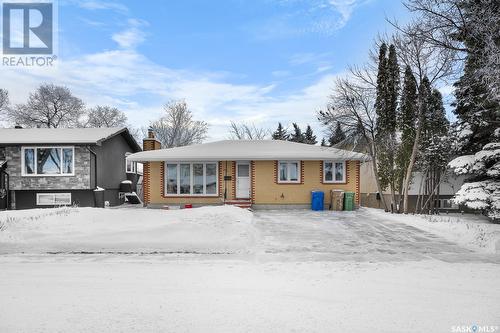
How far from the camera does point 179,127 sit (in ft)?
160

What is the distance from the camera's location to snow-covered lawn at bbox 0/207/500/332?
4.15 m

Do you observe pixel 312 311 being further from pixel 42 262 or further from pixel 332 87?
pixel 332 87

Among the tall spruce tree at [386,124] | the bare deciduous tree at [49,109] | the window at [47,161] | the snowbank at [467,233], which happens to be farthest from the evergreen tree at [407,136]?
the bare deciduous tree at [49,109]

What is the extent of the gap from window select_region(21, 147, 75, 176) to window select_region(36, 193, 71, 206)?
3.89 feet

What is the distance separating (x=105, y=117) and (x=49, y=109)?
307 inches

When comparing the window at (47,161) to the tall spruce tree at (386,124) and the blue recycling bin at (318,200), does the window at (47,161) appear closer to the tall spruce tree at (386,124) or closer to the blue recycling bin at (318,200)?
the blue recycling bin at (318,200)

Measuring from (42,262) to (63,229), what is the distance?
289 centimetres

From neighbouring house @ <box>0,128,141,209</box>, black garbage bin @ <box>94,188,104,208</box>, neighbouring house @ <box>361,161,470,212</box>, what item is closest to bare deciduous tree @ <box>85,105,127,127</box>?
neighbouring house @ <box>0,128,141,209</box>

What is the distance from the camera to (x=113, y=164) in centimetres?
2175

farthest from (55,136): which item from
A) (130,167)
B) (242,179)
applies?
(242,179)

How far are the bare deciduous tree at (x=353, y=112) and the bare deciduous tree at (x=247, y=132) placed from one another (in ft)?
113

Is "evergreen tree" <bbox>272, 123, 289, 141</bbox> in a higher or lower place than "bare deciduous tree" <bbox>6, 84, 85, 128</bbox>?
lower

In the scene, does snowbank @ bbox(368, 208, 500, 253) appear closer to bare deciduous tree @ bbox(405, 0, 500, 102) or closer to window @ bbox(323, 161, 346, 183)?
bare deciduous tree @ bbox(405, 0, 500, 102)

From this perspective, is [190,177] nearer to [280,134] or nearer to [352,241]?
[352,241]
